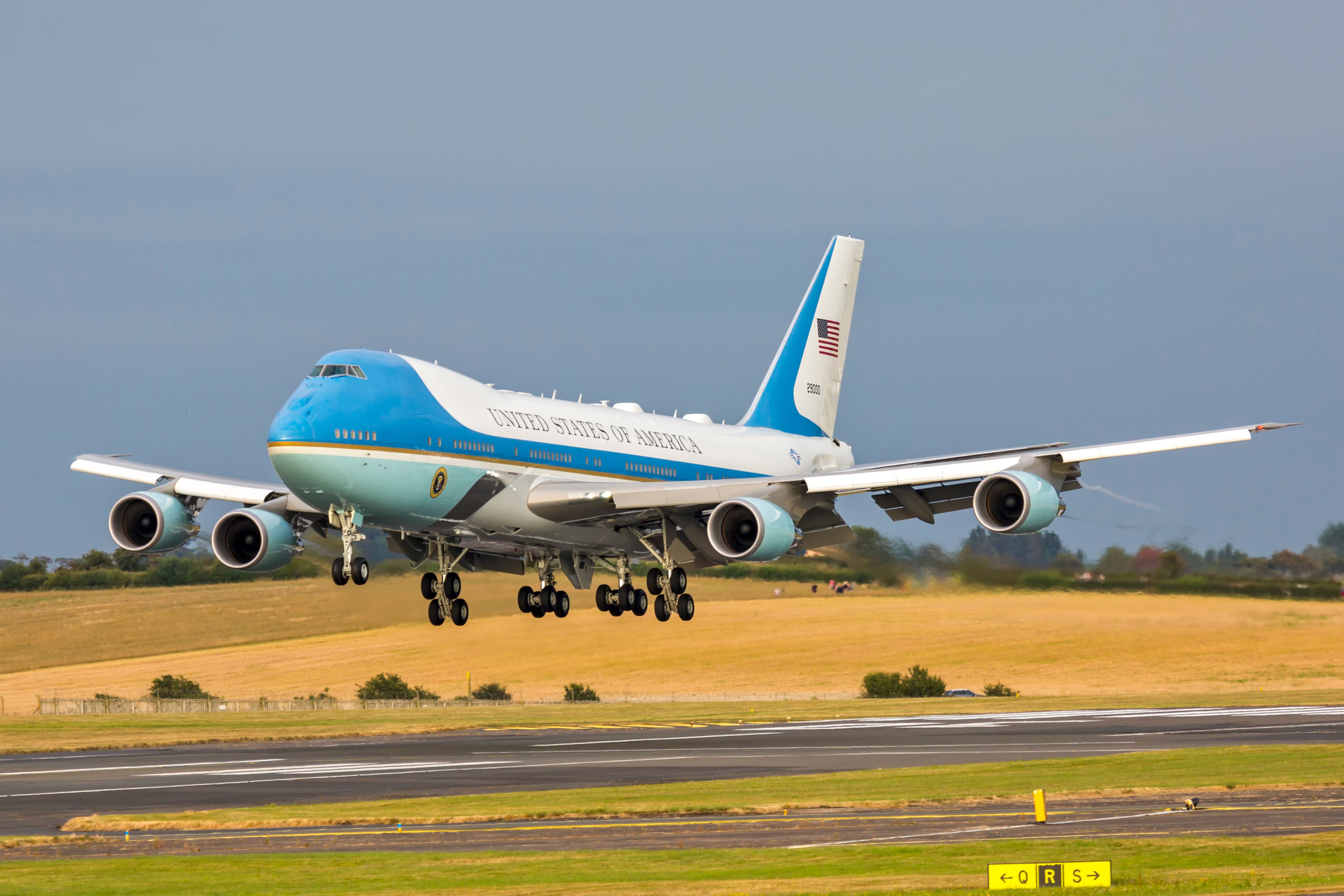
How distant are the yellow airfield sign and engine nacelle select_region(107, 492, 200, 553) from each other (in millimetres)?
36485

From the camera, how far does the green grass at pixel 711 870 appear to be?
33.2 m

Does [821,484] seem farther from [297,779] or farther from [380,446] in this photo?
[297,779]

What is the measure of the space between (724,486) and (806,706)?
52448 millimetres

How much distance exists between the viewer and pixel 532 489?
5431 centimetres

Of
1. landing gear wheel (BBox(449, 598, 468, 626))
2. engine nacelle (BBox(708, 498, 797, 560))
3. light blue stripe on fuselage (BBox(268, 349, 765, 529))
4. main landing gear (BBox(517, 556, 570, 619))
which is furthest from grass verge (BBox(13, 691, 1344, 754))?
light blue stripe on fuselage (BBox(268, 349, 765, 529))

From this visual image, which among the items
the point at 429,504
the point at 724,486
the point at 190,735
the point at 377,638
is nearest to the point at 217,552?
the point at 429,504

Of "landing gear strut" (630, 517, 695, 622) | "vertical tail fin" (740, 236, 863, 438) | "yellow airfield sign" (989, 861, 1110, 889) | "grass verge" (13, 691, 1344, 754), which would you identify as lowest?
"grass verge" (13, 691, 1344, 754)

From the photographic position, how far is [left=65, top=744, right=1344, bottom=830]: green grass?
167 feet

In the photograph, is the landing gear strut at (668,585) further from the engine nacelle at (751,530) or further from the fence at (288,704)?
the fence at (288,704)

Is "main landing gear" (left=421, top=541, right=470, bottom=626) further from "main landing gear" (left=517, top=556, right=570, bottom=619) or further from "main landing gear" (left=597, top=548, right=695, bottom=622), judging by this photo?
"main landing gear" (left=597, top=548, right=695, bottom=622)

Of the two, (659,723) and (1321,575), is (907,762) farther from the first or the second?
(659,723)

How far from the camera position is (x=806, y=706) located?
106 meters

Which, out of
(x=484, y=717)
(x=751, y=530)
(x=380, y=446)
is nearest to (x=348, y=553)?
(x=380, y=446)

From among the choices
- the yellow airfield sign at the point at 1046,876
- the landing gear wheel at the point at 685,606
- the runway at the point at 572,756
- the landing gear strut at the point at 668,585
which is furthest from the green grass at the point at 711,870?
the landing gear strut at the point at 668,585
